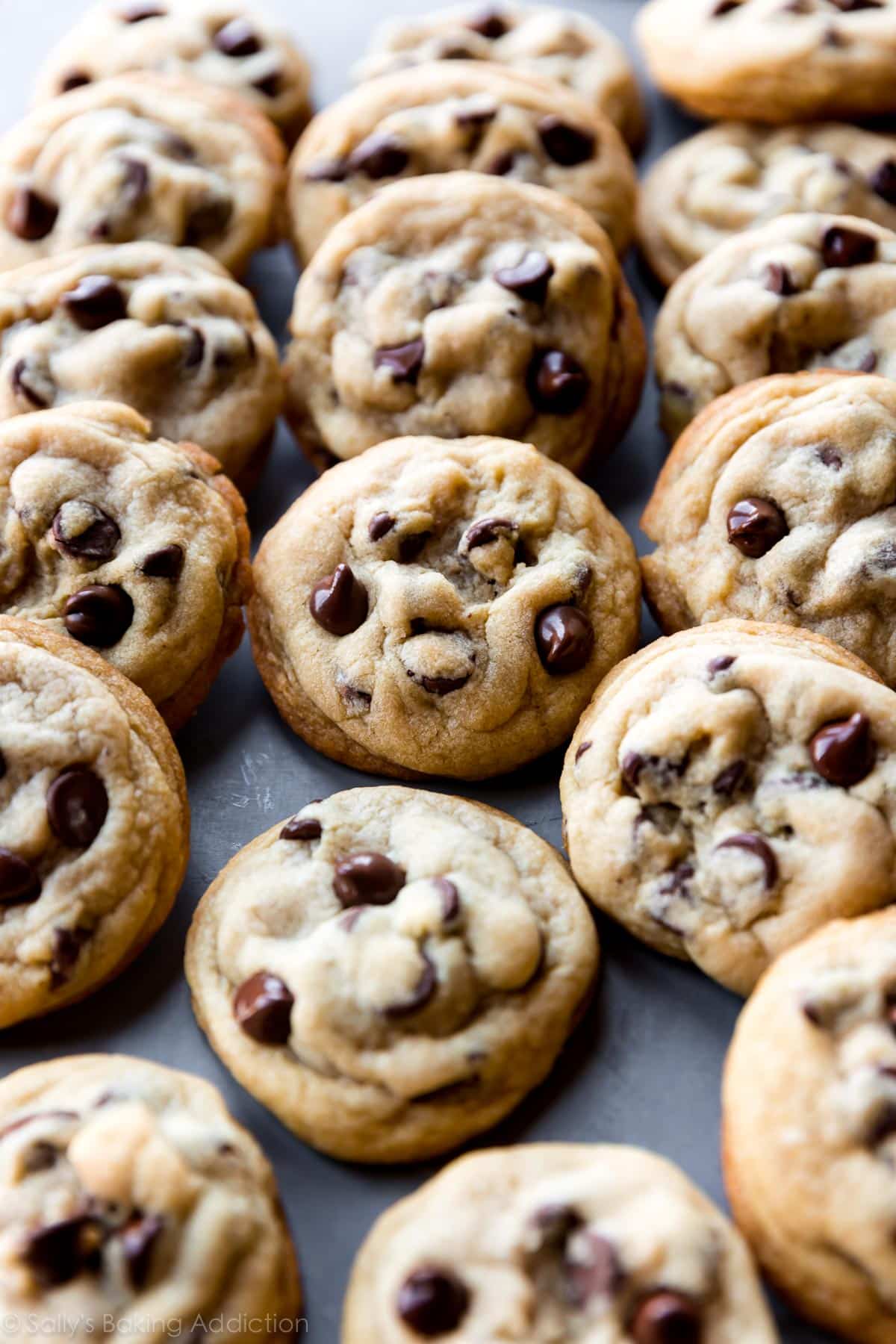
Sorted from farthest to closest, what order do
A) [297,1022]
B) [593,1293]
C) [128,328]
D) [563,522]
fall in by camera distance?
[128,328] < [563,522] < [297,1022] < [593,1293]

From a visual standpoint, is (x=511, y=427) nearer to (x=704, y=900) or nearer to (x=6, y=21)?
(x=704, y=900)

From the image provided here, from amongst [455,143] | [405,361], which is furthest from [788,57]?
[405,361]

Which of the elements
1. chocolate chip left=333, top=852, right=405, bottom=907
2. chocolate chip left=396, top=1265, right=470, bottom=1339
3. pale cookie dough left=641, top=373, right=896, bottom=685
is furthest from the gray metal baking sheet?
chocolate chip left=333, top=852, right=405, bottom=907

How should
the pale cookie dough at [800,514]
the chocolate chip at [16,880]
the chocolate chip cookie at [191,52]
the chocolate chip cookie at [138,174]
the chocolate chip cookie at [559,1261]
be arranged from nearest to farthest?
the chocolate chip cookie at [559,1261] < the chocolate chip at [16,880] < the pale cookie dough at [800,514] < the chocolate chip cookie at [138,174] < the chocolate chip cookie at [191,52]

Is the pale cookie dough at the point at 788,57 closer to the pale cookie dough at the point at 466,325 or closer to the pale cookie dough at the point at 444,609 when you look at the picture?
the pale cookie dough at the point at 466,325

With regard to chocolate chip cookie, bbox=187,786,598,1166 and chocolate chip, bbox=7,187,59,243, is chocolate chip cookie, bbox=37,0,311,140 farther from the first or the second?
chocolate chip cookie, bbox=187,786,598,1166

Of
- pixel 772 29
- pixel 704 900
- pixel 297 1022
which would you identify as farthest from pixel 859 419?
pixel 297 1022

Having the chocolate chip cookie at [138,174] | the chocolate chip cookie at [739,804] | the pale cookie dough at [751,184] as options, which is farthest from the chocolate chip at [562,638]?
the chocolate chip cookie at [138,174]
